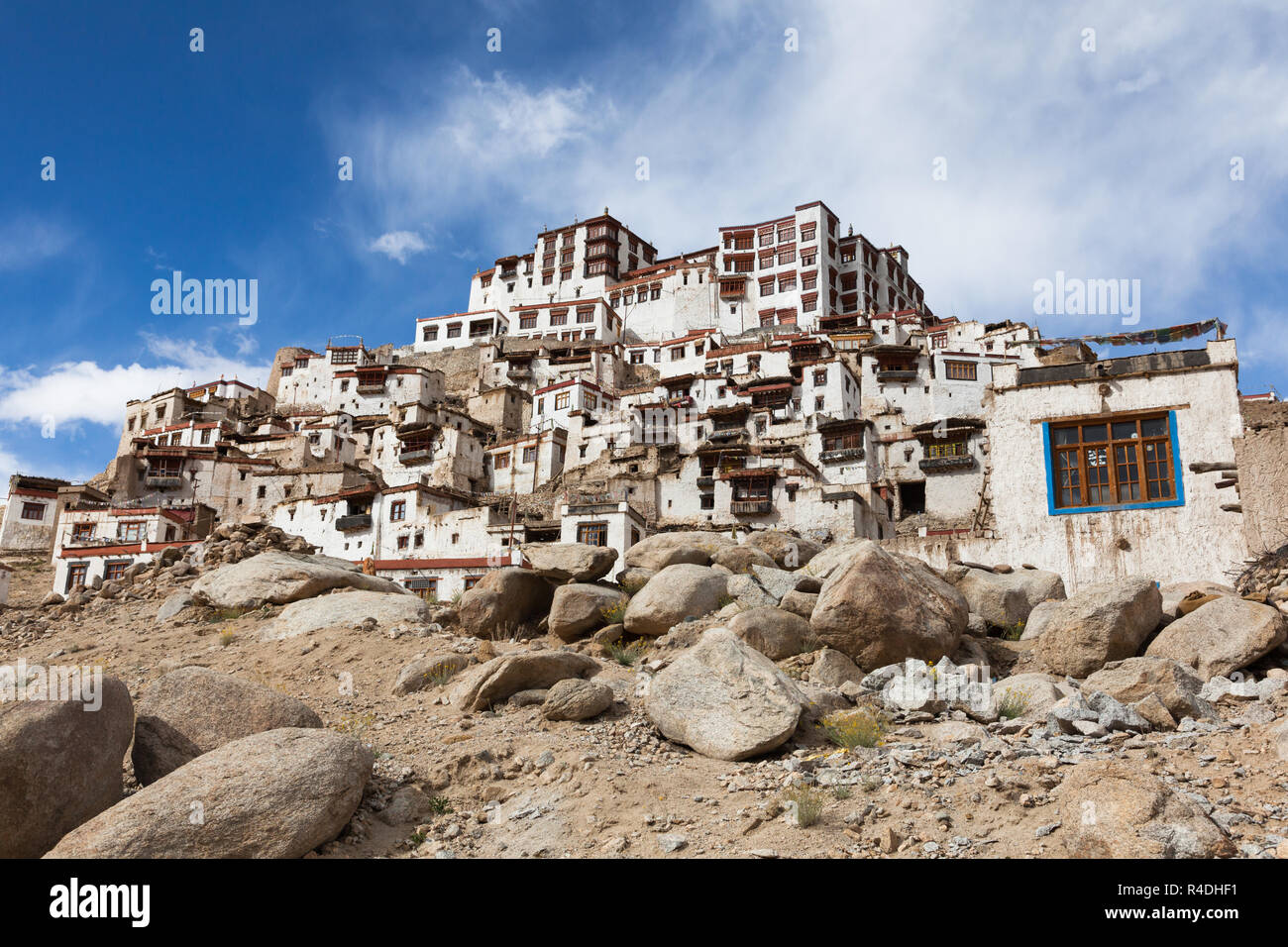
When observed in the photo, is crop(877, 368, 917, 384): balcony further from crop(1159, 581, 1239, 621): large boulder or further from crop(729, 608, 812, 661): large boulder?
crop(729, 608, 812, 661): large boulder

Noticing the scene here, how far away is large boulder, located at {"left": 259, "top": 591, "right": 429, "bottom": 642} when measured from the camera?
68.7 ft

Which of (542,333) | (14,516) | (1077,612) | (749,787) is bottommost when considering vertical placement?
(749,787)

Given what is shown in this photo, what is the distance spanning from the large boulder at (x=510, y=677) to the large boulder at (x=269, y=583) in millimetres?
10375

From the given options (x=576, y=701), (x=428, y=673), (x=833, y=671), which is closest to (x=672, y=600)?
(x=833, y=671)

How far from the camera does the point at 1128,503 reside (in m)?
20.9

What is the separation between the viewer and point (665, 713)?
40.2 feet

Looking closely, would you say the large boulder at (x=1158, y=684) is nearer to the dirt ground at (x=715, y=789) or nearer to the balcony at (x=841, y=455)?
the dirt ground at (x=715, y=789)

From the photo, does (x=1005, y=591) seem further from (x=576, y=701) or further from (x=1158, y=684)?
(x=576, y=701)

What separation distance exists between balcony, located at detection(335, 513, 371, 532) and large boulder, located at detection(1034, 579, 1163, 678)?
38581mm

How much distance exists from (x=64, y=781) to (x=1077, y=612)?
47.4ft

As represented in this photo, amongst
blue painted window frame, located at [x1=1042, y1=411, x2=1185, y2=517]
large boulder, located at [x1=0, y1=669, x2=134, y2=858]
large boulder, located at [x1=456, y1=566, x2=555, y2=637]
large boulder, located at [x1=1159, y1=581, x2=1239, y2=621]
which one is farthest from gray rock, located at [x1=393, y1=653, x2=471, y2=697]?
blue painted window frame, located at [x1=1042, y1=411, x2=1185, y2=517]

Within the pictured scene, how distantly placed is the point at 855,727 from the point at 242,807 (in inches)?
291
